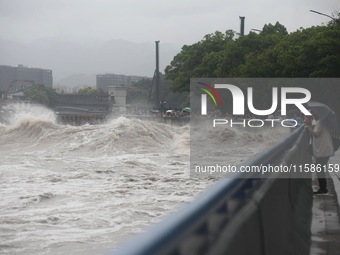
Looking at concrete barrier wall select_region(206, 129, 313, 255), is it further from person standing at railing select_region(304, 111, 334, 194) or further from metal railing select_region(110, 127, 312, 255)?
person standing at railing select_region(304, 111, 334, 194)

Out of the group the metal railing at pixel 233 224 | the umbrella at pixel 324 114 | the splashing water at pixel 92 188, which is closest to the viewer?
the metal railing at pixel 233 224

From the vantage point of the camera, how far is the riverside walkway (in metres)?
7.12

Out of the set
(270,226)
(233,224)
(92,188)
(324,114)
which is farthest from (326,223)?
(92,188)

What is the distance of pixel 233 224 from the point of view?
3383mm

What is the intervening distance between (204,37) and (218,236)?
9435 cm

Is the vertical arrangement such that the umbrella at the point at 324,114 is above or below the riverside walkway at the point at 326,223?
above

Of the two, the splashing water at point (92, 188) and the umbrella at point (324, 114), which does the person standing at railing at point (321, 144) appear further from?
the splashing water at point (92, 188)

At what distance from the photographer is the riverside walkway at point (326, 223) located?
712 centimetres

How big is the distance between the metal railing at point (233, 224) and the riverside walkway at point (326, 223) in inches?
15.9

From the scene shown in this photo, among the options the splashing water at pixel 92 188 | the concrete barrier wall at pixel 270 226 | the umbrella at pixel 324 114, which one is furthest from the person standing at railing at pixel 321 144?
the splashing water at pixel 92 188

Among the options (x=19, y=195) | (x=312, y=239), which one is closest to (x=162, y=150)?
(x=19, y=195)

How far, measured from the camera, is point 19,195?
18391 millimetres

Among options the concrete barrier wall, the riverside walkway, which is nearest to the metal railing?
the concrete barrier wall

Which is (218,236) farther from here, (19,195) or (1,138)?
(1,138)
